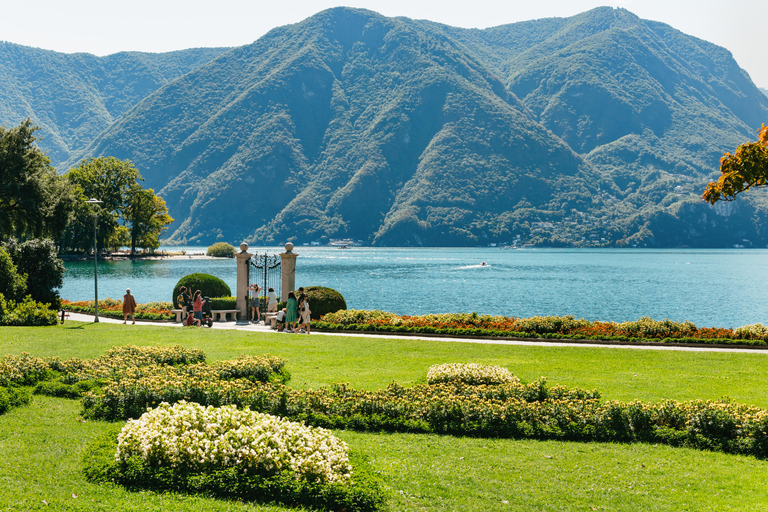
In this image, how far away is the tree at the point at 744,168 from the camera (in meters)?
7.95

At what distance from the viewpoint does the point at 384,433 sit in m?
9.62

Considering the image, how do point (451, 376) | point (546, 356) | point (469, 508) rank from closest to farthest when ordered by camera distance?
point (469, 508) → point (451, 376) → point (546, 356)

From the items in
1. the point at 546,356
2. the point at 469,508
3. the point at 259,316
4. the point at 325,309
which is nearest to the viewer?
the point at 469,508

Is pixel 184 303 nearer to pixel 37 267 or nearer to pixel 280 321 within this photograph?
pixel 280 321

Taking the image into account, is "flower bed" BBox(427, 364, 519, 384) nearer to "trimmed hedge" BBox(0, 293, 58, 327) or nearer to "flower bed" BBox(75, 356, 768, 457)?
"flower bed" BBox(75, 356, 768, 457)

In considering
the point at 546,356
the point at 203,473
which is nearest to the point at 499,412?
the point at 203,473

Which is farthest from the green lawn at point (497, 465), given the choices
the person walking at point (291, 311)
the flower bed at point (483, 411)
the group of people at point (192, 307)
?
the group of people at point (192, 307)

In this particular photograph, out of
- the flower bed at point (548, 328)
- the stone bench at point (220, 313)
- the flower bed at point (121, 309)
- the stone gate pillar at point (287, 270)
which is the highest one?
the stone gate pillar at point (287, 270)

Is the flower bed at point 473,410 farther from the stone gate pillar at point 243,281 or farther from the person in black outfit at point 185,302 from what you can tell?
the stone gate pillar at point 243,281

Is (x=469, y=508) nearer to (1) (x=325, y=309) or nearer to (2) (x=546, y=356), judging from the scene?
(2) (x=546, y=356)

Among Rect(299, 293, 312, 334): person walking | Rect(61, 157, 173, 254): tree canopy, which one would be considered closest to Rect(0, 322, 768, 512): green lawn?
Rect(299, 293, 312, 334): person walking

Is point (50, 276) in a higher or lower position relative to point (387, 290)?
higher

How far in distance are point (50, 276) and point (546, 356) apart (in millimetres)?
23305

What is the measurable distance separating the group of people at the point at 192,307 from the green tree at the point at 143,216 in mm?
85189
